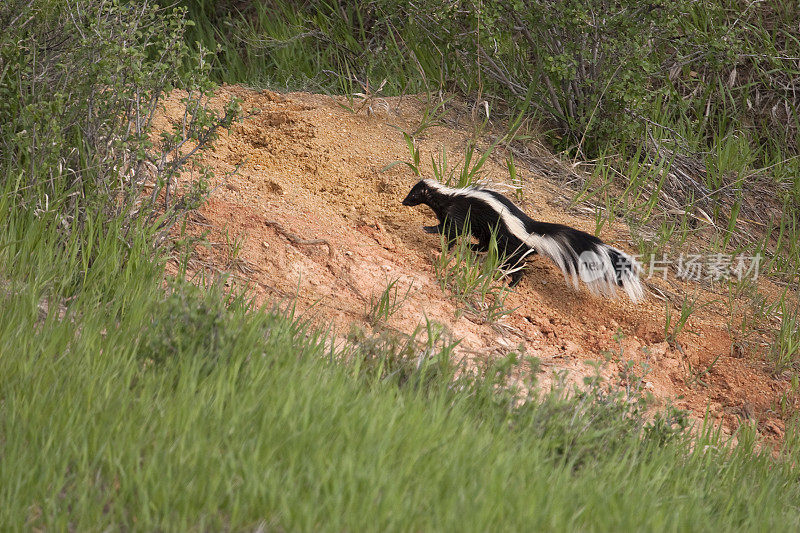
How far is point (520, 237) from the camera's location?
Answer: 4.50 m

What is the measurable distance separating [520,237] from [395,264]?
73 centimetres

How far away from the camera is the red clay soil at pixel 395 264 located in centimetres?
391

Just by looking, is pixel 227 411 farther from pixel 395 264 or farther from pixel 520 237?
pixel 520 237

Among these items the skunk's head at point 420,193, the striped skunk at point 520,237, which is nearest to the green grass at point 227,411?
the striped skunk at point 520,237

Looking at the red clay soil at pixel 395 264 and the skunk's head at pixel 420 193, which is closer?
the red clay soil at pixel 395 264

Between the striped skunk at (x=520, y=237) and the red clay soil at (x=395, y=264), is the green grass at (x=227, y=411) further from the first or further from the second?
the striped skunk at (x=520, y=237)

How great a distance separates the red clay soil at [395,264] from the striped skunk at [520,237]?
0.14 m

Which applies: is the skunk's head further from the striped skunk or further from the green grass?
the green grass

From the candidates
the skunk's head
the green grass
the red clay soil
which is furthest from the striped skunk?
the green grass

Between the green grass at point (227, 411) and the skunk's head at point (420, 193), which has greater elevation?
the skunk's head at point (420, 193)

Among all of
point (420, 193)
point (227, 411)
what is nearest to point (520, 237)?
point (420, 193)

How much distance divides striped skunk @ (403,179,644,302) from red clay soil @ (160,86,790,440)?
14cm

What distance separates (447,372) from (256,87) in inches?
127

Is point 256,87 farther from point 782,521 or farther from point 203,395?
point 782,521
